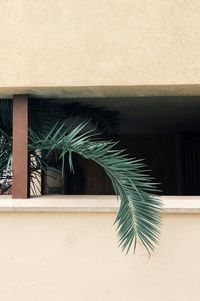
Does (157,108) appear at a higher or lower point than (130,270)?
higher

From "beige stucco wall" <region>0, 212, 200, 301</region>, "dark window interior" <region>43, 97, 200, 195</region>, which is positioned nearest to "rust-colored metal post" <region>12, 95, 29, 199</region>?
"beige stucco wall" <region>0, 212, 200, 301</region>

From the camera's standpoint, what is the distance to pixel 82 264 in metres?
4.22

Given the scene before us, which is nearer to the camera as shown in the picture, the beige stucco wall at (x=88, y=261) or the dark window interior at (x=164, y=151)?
the beige stucco wall at (x=88, y=261)

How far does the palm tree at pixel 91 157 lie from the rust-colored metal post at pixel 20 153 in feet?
0.34

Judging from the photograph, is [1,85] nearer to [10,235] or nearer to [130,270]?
[10,235]

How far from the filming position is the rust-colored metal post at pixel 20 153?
4406mm

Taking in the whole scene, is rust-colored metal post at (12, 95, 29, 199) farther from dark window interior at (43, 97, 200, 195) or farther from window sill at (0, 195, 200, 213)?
dark window interior at (43, 97, 200, 195)

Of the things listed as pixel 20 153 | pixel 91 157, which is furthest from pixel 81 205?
pixel 20 153
